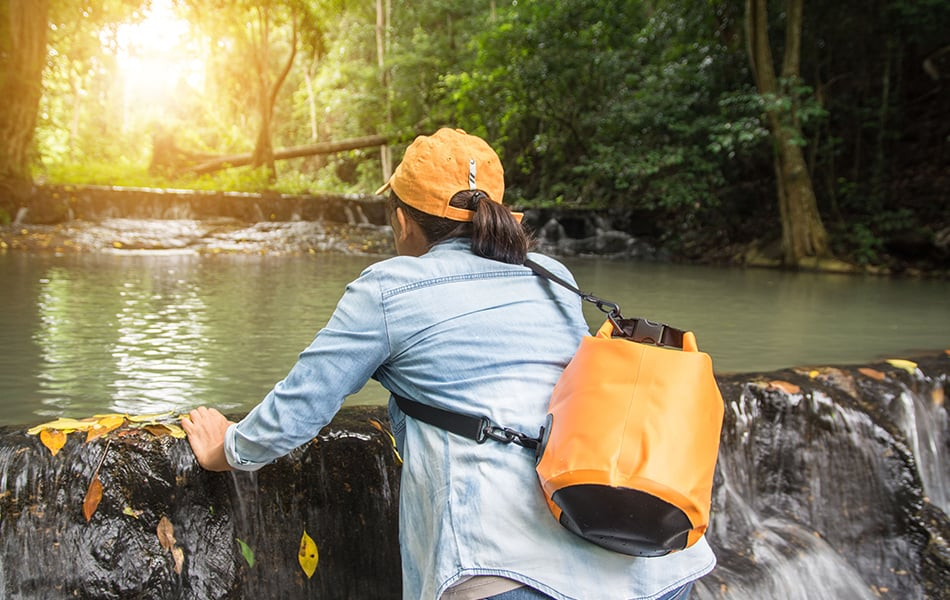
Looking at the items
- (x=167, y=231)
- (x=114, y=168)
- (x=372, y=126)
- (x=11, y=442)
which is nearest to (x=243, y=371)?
(x=11, y=442)

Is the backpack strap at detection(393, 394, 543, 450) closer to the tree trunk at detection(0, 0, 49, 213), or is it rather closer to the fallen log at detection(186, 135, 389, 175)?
the tree trunk at detection(0, 0, 49, 213)

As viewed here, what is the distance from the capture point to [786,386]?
3551mm

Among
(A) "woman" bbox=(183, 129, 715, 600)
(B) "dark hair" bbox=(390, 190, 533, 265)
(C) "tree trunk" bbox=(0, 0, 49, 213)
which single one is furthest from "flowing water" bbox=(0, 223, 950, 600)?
(C) "tree trunk" bbox=(0, 0, 49, 213)

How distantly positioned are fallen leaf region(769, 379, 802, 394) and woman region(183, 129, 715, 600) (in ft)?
7.49

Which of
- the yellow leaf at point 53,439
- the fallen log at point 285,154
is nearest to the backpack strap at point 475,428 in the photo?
the yellow leaf at point 53,439

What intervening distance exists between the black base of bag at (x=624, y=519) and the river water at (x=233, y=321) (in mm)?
2140

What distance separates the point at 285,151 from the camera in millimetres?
20297

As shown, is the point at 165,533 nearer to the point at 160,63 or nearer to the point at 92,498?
the point at 92,498

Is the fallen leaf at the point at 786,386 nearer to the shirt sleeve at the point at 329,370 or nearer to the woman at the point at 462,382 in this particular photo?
the woman at the point at 462,382

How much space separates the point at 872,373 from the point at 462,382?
3310mm

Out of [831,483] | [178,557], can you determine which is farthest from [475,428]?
[831,483]

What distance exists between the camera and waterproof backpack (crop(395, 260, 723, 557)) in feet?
3.99

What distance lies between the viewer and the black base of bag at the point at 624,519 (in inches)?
48.6

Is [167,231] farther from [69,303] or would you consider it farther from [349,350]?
[349,350]
